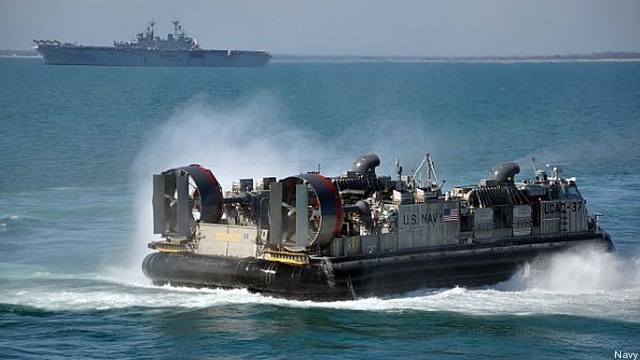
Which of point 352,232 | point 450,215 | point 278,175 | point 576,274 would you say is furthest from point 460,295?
point 278,175

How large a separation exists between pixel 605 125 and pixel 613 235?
155 ft

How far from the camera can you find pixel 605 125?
305 ft

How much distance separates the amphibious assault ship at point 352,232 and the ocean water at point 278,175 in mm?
519

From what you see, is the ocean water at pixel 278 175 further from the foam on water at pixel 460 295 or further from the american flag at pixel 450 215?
the american flag at pixel 450 215

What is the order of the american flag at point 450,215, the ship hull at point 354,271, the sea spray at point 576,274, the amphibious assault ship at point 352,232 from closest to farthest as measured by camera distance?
the ship hull at point 354,271
the amphibious assault ship at point 352,232
the american flag at point 450,215
the sea spray at point 576,274

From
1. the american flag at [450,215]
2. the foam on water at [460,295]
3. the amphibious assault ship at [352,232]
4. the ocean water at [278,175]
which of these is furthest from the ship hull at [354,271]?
the american flag at [450,215]

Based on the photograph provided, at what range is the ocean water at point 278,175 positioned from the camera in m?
32.2

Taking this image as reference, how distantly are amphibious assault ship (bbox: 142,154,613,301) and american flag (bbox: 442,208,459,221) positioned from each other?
3cm

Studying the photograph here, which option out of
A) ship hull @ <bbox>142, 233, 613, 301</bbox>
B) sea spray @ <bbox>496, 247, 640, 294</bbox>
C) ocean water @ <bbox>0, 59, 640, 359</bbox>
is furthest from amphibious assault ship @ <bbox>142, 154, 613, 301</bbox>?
ocean water @ <bbox>0, 59, 640, 359</bbox>

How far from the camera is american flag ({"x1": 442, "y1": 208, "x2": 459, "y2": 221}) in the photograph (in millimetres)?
37719

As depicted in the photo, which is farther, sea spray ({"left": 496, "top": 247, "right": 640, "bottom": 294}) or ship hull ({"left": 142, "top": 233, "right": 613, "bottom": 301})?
sea spray ({"left": 496, "top": 247, "right": 640, "bottom": 294})

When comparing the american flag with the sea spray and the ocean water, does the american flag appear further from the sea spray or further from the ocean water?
the sea spray

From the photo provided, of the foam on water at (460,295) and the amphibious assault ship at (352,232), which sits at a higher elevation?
the amphibious assault ship at (352,232)

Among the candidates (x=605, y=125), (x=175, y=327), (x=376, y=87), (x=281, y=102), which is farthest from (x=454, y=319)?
(x=376, y=87)
